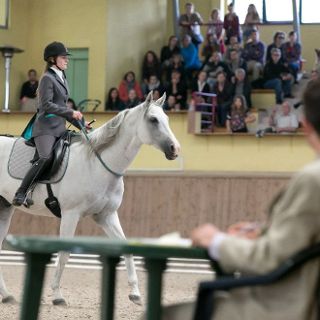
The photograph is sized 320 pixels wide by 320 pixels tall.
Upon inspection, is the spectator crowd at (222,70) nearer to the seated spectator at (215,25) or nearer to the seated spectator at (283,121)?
the seated spectator at (215,25)

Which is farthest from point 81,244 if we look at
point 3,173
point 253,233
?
point 3,173

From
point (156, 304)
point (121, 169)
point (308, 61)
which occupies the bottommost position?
point (156, 304)

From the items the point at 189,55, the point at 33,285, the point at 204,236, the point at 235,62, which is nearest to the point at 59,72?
the point at 33,285

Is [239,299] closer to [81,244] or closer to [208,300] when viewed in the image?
[208,300]

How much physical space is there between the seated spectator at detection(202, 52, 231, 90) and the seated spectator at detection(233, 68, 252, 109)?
0.23m

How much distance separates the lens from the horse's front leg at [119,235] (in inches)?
381

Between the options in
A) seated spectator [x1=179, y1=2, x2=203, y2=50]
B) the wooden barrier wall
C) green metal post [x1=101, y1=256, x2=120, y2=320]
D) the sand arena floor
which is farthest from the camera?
seated spectator [x1=179, y1=2, x2=203, y2=50]

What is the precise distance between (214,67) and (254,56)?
79 centimetres

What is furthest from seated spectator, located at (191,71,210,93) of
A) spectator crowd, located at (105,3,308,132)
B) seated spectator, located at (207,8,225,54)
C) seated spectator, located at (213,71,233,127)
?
seated spectator, located at (207,8,225,54)

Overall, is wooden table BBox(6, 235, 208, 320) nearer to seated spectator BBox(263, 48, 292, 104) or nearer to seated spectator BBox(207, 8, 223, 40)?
seated spectator BBox(263, 48, 292, 104)

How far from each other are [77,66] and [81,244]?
2069 cm

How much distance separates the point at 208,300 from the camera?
3.76 m

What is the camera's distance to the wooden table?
3947 mm

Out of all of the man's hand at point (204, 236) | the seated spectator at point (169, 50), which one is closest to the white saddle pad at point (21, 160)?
the man's hand at point (204, 236)
